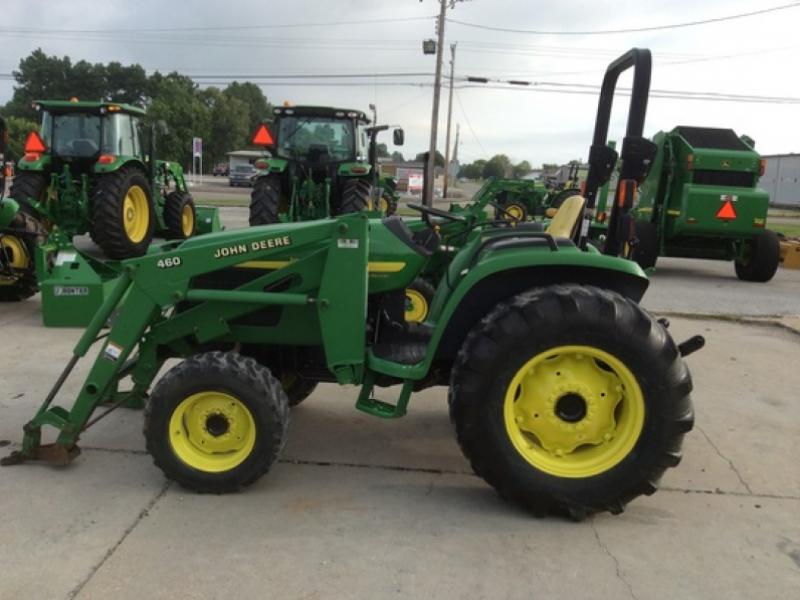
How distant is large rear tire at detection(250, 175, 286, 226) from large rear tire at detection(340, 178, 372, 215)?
101 cm

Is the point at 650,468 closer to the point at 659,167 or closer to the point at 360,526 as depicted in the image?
the point at 360,526

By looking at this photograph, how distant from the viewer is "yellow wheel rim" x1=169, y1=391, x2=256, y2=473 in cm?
316

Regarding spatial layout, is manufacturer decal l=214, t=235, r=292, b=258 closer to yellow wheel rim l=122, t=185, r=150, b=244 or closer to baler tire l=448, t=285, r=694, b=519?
baler tire l=448, t=285, r=694, b=519

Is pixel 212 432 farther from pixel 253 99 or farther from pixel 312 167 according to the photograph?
pixel 253 99

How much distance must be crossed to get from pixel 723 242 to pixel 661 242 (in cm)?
107

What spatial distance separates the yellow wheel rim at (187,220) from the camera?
11484 mm

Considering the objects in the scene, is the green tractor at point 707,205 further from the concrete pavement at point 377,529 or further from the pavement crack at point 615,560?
the pavement crack at point 615,560

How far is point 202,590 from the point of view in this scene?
2459mm

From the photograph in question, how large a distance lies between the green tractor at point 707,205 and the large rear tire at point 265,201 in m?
5.58

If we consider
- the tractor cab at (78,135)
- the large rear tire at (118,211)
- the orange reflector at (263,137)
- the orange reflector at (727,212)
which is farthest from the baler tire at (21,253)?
the orange reflector at (727,212)

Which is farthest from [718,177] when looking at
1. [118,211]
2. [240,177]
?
[240,177]

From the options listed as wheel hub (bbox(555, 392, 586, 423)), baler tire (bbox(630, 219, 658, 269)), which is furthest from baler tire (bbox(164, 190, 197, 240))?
wheel hub (bbox(555, 392, 586, 423))

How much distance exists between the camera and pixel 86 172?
10227 millimetres

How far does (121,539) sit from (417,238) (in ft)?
6.26
